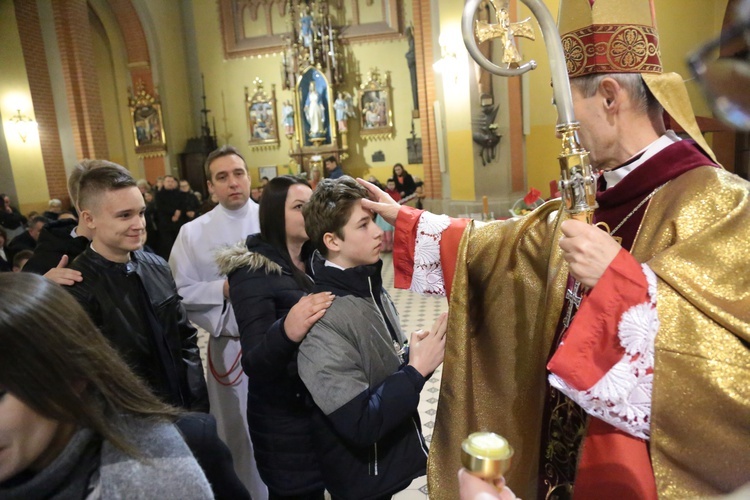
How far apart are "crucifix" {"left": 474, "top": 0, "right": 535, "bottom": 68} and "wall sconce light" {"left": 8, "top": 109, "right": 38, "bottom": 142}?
1028 centimetres

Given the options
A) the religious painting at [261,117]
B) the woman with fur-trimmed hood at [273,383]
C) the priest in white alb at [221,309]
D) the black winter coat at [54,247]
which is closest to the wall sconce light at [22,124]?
the religious painting at [261,117]

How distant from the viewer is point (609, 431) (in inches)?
50.7

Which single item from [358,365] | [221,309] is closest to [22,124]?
[221,309]

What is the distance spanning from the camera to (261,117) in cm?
1456

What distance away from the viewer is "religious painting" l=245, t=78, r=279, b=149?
14.4 meters

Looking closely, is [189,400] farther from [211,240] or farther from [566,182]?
[566,182]

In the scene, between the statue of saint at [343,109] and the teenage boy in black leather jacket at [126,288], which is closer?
the teenage boy in black leather jacket at [126,288]

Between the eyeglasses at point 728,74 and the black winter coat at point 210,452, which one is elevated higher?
the eyeglasses at point 728,74

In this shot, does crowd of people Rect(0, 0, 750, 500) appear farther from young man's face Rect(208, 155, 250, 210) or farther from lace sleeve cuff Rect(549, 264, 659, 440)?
young man's face Rect(208, 155, 250, 210)

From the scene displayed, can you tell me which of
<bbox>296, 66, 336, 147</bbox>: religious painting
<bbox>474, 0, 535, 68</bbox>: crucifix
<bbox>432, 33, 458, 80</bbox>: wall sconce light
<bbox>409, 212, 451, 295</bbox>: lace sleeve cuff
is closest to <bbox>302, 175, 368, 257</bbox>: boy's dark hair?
<bbox>409, 212, 451, 295</bbox>: lace sleeve cuff

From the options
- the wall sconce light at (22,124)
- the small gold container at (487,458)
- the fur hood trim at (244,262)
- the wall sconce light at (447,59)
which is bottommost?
the small gold container at (487,458)

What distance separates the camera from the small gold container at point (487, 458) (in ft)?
2.17

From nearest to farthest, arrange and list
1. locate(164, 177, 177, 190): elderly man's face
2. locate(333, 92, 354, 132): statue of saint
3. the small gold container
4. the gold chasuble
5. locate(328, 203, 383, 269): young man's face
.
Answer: the small gold container < the gold chasuble < locate(328, 203, 383, 269): young man's face < locate(164, 177, 177, 190): elderly man's face < locate(333, 92, 354, 132): statue of saint

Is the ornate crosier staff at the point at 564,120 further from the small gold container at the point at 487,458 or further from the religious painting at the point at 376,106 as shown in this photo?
the religious painting at the point at 376,106
